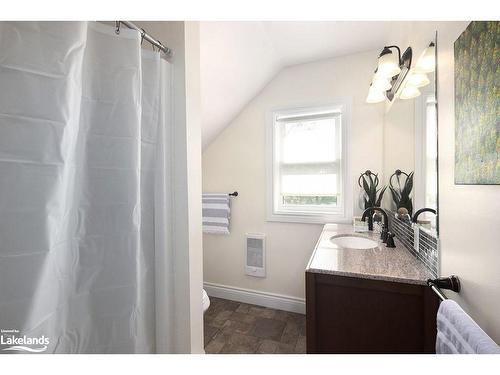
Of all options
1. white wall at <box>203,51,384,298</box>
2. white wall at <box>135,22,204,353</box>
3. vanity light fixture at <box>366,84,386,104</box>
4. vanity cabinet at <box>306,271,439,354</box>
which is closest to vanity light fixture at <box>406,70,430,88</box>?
vanity light fixture at <box>366,84,386,104</box>

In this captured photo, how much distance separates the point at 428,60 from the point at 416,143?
44cm

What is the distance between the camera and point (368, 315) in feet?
3.04

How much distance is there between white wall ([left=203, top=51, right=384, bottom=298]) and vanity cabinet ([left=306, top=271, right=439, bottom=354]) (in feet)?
3.67

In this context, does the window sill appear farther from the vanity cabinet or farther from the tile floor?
the vanity cabinet

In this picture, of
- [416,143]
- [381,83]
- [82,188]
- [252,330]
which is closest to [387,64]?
[381,83]

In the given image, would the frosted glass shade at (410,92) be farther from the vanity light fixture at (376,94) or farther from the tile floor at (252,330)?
the tile floor at (252,330)

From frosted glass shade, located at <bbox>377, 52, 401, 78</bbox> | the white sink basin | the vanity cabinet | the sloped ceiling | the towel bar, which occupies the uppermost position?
the sloped ceiling

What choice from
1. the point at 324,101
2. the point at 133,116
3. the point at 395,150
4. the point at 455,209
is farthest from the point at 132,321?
the point at 324,101

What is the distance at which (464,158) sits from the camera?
656 millimetres

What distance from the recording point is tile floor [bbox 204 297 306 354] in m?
1.60

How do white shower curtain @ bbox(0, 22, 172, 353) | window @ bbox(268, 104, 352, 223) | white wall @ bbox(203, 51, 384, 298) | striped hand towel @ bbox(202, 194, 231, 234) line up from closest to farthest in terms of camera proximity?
white shower curtain @ bbox(0, 22, 172, 353) → white wall @ bbox(203, 51, 384, 298) → window @ bbox(268, 104, 352, 223) → striped hand towel @ bbox(202, 194, 231, 234)

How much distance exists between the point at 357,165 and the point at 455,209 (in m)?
1.26

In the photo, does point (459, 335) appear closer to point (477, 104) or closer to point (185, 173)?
point (477, 104)
